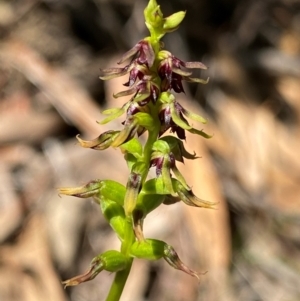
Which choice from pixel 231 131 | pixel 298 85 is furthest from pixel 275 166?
pixel 298 85

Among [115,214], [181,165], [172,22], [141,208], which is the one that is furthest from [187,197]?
[181,165]

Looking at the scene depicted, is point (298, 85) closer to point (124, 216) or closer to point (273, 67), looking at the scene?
point (273, 67)

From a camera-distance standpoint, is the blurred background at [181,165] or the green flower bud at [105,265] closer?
the green flower bud at [105,265]

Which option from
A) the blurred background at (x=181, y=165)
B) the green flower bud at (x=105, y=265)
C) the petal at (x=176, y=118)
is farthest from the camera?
the blurred background at (x=181, y=165)

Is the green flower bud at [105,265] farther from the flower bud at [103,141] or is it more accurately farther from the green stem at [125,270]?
the flower bud at [103,141]

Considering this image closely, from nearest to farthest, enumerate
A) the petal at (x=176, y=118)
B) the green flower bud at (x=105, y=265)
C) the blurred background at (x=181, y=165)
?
the petal at (x=176, y=118) < the green flower bud at (x=105, y=265) < the blurred background at (x=181, y=165)

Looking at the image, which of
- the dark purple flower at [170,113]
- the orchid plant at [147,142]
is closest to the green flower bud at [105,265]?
the orchid plant at [147,142]

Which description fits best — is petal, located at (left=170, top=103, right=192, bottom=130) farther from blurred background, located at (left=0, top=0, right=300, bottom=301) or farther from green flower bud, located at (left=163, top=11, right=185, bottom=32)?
blurred background, located at (left=0, top=0, right=300, bottom=301)
